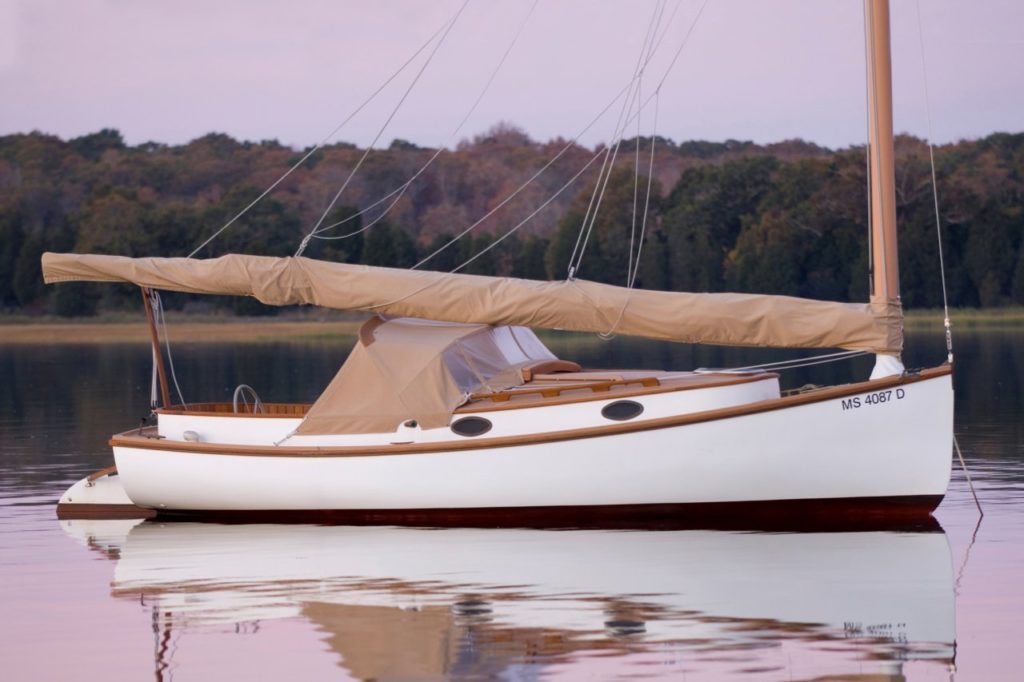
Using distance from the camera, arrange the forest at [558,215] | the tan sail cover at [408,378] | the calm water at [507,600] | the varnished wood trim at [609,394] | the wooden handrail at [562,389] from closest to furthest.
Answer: the calm water at [507,600]
the varnished wood trim at [609,394]
the wooden handrail at [562,389]
the tan sail cover at [408,378]
the forest at [558,215]

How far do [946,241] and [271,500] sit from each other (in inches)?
2461

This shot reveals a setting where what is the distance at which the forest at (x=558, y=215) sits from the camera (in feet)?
250

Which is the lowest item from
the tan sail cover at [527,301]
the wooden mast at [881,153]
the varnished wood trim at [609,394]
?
the varnished wood trim at [609,394]

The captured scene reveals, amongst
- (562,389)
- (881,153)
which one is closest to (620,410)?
(562,389)

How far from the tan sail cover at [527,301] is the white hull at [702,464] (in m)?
0.77

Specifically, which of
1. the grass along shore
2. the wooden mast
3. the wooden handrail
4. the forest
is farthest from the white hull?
the grass along shore

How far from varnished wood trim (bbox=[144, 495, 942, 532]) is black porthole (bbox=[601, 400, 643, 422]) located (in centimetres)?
91

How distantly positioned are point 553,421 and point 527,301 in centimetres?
148

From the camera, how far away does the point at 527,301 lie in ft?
59.4

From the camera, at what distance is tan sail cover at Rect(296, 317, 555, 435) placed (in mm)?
17906

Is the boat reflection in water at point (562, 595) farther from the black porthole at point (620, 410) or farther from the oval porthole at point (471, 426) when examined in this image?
the black porthole at point (620, 410)

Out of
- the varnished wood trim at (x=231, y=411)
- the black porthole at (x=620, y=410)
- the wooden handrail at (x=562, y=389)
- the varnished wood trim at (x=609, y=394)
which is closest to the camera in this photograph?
the varnished wood trim at (x=609, y=394)

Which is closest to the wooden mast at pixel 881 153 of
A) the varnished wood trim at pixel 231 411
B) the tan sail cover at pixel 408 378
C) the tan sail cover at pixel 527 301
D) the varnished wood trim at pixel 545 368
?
the tan sail cover at pixel 527 301

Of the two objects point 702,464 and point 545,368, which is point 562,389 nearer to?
point 545,368
